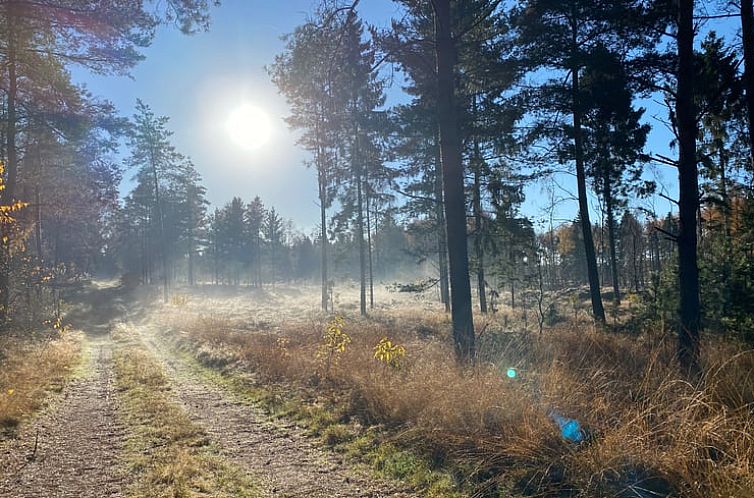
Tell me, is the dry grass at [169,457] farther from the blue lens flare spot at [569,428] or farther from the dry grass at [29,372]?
the blue lens flare spot at [569,428]

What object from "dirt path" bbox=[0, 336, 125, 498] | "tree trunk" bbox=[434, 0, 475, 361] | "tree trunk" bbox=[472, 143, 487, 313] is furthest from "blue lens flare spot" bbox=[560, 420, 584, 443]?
"tree trunk" bbox=[472, 143, 487, 313]

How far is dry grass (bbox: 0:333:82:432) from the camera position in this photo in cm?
569

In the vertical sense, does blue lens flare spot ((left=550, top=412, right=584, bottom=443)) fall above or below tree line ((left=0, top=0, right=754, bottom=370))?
below

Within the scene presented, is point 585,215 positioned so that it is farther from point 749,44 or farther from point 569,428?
point 569,428

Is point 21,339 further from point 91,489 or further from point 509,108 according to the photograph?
point 509,108

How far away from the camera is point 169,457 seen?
429cm

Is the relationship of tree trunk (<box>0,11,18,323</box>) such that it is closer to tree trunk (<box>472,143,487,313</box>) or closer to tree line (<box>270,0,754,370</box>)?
tree line (<box>270,0,754,370</box>)

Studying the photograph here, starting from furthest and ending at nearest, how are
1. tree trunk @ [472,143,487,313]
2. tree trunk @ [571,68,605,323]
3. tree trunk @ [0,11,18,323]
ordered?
tree trunk @ [472,143,487,313] < tree trunk @ [571,68,605,323] < tree trunk @ [0,11,18,323]

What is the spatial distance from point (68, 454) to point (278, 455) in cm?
231

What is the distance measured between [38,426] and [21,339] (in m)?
7.55

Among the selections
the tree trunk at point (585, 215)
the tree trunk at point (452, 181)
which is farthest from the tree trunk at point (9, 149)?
the tree trunk at point (585, 215)

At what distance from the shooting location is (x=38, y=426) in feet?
17.7

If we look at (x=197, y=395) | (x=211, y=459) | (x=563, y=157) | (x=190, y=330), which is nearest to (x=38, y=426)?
(x=197, y=395)

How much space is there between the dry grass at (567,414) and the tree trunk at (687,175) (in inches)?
21.1
